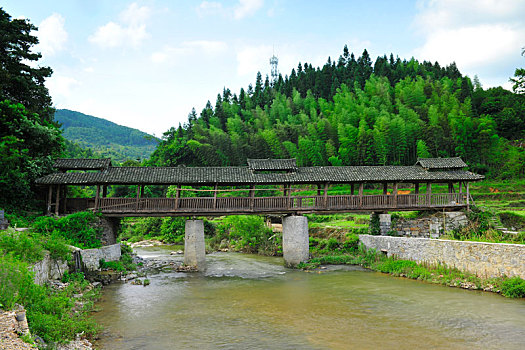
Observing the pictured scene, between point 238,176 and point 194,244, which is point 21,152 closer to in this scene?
point 194,244

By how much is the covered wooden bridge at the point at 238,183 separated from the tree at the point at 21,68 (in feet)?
19.0

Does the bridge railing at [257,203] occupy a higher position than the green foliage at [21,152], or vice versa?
the green foliage at [21,152]

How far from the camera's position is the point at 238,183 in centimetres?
1891

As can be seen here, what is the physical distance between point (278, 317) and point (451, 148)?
30.0 m

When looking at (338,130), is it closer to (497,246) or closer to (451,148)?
(451,148)

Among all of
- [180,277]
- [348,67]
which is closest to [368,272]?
[180,277]

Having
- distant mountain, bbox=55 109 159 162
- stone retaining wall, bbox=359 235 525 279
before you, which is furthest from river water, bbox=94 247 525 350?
distant mountain, bbox=55 109 159 162

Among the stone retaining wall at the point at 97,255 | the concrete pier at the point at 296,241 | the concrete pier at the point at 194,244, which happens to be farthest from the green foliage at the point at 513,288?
the stone retaining wall at the point at 97,255

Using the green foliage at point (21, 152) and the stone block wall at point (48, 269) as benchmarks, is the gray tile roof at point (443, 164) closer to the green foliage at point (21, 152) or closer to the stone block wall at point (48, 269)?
the stone block wall at point (48, 269)

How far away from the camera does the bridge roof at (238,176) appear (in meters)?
17.9

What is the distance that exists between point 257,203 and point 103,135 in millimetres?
106103

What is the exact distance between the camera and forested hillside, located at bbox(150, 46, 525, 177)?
32.7m

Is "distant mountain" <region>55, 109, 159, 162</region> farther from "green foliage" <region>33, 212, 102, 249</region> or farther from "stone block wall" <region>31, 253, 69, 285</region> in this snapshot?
"stone block wall" <region>31, 253, 69, 285</region>

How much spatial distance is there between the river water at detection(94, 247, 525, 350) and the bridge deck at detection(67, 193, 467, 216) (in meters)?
3.72
